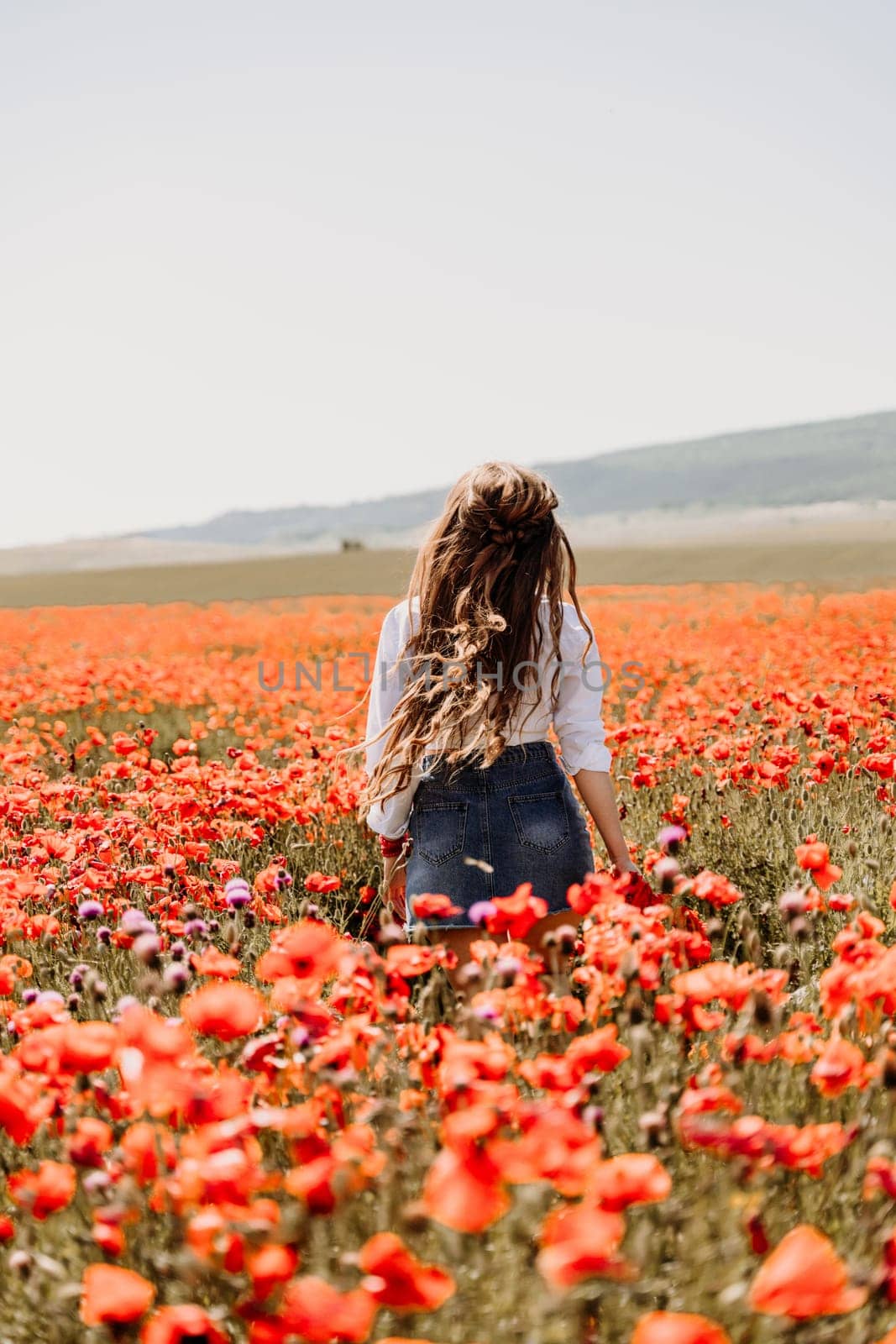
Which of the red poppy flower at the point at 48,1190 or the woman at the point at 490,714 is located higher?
the woman at the point at 490,714

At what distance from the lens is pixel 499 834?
3361 mm

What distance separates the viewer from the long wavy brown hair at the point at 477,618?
3.36m

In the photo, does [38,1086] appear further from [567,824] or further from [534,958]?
[567,824]

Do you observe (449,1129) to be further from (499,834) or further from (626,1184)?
(499,834)

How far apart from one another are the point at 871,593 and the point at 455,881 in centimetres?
1505

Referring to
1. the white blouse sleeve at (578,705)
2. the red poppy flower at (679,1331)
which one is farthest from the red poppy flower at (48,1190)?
the white blouse sleeve at (578,705)

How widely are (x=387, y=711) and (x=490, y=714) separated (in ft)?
1.25

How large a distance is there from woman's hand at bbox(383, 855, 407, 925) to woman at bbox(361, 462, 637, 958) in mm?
142

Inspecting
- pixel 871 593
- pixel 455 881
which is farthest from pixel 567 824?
pixel 871 593

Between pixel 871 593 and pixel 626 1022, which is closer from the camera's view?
pixel 626 1022

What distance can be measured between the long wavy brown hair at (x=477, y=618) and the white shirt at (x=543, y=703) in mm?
30

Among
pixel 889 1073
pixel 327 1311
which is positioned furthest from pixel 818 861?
pixel 327 1311

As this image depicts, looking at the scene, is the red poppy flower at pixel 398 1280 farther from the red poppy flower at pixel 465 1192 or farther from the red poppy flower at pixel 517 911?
the red poppy flower at pixel 517 911

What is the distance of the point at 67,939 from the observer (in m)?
3.80
